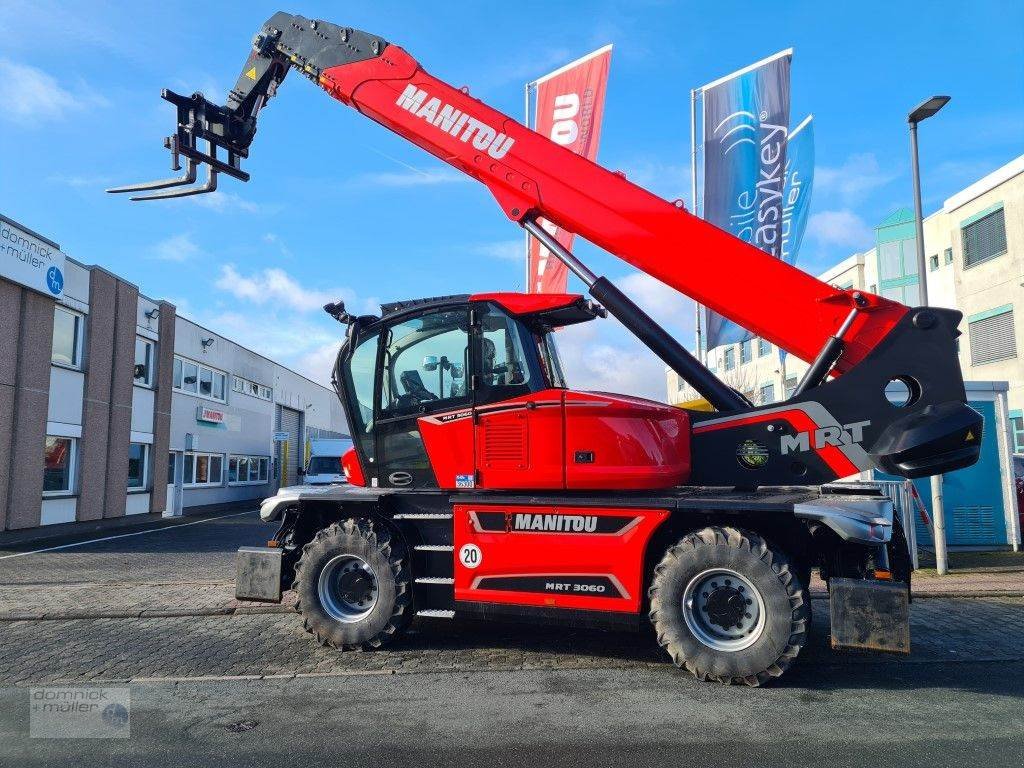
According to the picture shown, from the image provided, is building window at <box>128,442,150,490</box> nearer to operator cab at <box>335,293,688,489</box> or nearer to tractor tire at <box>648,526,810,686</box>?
operator cab at <box>335,293,688,489</box>

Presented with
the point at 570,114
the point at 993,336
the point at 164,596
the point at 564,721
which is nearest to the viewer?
the point at 564,721

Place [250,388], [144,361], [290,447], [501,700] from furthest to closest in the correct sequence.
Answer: [290,447], [250,388], [144,361], [501,700]

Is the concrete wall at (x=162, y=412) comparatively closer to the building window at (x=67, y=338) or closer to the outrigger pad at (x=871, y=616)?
the building window at (x=67, y=338)

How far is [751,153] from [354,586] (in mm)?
10708

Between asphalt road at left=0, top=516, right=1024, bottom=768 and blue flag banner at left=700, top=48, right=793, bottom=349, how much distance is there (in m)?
7.75

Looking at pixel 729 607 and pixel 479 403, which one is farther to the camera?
pixel 479 403

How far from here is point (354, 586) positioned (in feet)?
21.8

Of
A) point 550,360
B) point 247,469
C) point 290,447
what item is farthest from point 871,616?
point 290,447

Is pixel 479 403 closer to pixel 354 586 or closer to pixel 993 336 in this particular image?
pixel 354 586

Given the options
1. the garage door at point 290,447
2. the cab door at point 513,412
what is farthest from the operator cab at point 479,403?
the garage door at point 290,447

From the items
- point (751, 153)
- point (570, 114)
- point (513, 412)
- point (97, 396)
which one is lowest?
point (513, 412)

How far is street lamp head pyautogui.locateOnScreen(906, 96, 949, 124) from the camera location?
419 inches

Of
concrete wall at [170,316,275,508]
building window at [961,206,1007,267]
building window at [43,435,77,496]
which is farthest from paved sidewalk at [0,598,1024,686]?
building window at [961,206,1007,267]

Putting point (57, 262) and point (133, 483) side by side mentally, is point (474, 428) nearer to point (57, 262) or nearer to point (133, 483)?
point (57, 262)
